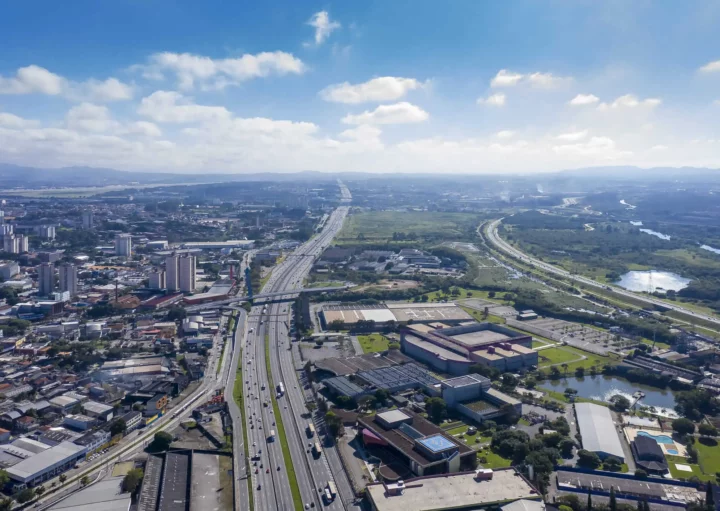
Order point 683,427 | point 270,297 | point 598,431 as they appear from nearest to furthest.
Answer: point 598,431
point 683,427
point 270,297

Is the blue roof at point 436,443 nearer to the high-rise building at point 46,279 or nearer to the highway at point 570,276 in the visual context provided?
the highway at point 570,276

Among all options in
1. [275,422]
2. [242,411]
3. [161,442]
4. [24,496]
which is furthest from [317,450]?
[24,496]

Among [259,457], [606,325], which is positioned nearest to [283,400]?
[259,457]

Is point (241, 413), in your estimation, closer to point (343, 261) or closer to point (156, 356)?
point (156, 356)

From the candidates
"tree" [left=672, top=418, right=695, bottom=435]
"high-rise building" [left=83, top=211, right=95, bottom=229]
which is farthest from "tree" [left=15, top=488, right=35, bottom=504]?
"high-rise building" [left=83, top=211, right=95, bottom=229]

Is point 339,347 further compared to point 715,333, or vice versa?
point 715,333

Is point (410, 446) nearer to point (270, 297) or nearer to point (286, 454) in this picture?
point (286, 454)
